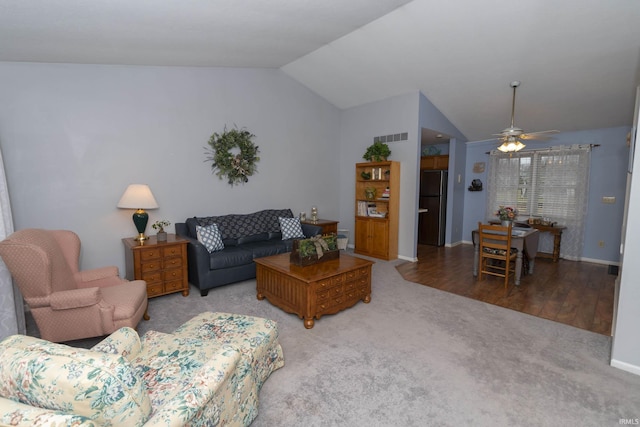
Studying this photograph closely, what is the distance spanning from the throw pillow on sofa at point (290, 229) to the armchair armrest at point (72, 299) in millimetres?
2666

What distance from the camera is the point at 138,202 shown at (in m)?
3.52

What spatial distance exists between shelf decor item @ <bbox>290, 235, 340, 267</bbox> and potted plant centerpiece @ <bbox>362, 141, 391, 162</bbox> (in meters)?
2.39

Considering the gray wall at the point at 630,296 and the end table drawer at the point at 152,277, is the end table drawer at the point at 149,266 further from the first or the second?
the gray wall at the point at 630,296

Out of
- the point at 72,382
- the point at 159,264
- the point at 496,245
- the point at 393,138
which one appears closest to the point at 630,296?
the point at 496,245

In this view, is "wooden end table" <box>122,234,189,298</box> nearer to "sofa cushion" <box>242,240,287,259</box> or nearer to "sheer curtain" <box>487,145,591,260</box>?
"sofa cushion" <box>242,240,287,259</box>

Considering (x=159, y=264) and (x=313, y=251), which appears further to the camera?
(x=159, y=264)

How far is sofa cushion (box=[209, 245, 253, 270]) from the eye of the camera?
3703mm

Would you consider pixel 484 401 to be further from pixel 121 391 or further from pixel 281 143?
pixel 281 143

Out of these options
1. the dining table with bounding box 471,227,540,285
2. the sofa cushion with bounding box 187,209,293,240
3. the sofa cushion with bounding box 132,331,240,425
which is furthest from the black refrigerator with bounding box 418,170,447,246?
the sofa cushion with bounding box 132,331,240,425

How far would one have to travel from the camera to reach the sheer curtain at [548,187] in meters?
5.34

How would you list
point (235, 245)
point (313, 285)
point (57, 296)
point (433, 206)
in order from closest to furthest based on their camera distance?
point (57, 296)
point (313, 285)
point (235, 245)
point (433, 206)

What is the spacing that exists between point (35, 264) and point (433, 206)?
20.3ft

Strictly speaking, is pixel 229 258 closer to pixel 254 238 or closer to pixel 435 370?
pixel 254 238

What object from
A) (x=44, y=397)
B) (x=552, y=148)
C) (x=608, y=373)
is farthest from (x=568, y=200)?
(x=44, y=397)
